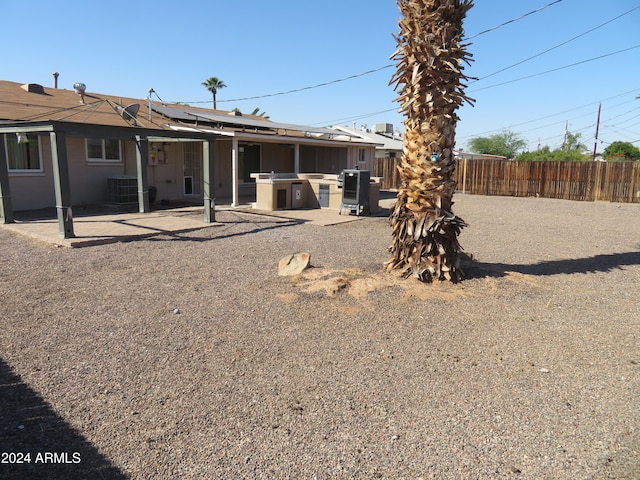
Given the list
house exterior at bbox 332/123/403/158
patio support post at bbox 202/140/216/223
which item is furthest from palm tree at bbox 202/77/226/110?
patio support post at bbox 202/140/216/223

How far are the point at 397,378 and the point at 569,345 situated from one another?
202 centimetres

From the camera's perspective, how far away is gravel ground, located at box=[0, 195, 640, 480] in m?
2.84

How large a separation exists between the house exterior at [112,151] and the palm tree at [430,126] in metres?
6.41

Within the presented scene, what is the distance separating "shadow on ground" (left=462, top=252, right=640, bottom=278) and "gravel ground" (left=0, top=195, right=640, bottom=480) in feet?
0.25

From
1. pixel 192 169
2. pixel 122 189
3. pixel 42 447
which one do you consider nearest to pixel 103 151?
pixel 122 189

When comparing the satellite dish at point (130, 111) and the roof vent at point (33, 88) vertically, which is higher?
the roof vent at point (33, 88)

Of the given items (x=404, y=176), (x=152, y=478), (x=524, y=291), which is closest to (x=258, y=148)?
(x=404, y=176)

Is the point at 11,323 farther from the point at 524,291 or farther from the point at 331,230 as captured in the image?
the point at 331,230

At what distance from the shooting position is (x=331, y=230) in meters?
11.6

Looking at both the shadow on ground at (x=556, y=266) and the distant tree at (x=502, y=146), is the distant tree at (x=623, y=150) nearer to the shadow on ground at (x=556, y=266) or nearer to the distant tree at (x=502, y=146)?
the distant tree at (x=502, y=146)

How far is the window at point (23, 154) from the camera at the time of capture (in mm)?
13047

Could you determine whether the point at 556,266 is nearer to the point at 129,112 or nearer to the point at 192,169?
the point at 129,112

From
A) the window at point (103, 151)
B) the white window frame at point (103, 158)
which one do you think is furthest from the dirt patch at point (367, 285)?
the window at point (103, 151)

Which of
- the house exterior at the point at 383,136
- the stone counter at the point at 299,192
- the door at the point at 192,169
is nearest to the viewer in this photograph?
the stone counter at the point at 299,192
